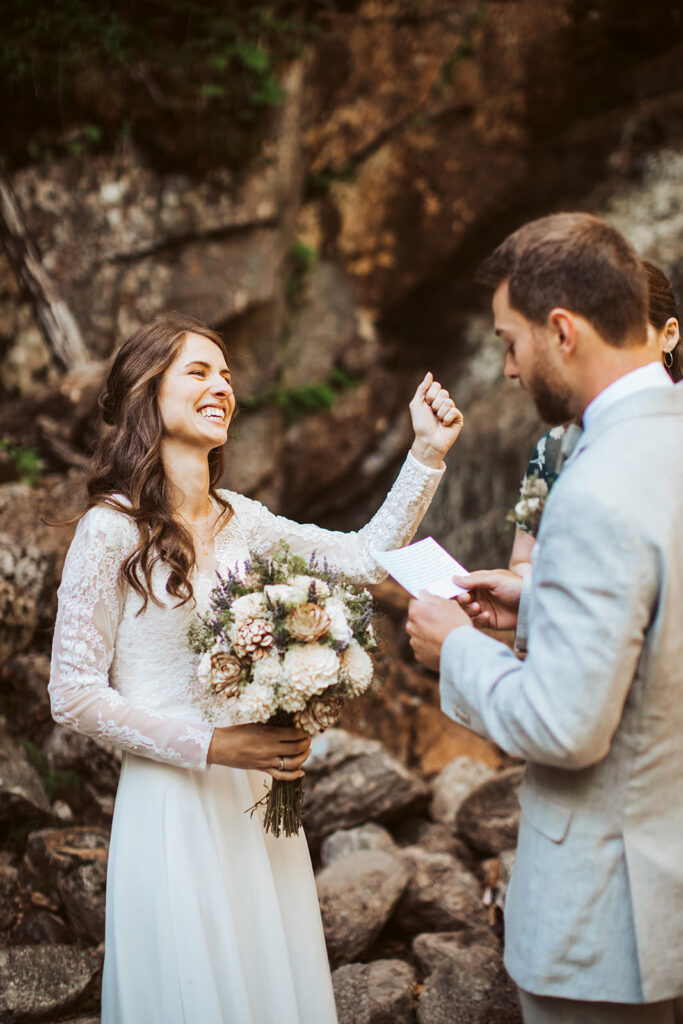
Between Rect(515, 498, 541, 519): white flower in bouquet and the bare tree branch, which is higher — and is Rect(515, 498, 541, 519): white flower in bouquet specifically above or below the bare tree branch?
below

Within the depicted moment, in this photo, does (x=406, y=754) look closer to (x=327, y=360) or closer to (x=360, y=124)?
(x=327, y=360)

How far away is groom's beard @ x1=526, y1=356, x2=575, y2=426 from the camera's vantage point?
5.72 feet

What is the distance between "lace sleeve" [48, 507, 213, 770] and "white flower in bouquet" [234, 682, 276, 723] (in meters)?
0.31

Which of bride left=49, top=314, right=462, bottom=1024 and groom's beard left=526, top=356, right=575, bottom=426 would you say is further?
bride left=49, top=314, right=462, bottom=1024

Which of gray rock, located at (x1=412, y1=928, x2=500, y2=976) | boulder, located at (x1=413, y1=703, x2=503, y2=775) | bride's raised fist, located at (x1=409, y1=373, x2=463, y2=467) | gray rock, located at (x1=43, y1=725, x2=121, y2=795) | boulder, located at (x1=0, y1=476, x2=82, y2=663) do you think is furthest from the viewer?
boulder, located at (x1=413, y1=703, x2=503, y2=775)

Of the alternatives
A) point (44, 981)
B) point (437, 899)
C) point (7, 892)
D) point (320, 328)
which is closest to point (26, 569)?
point (7, 892)

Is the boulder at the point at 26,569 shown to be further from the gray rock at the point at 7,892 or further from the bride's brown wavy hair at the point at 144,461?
the bride's brown wavy hair at the point at 144,461

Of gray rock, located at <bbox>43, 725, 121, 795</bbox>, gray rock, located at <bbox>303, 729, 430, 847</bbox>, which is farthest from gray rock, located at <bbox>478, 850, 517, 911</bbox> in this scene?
gray rock, located at <bbox>43, 725, 121, 795</bbox>

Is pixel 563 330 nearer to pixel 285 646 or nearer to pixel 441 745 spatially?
pixel 285 646

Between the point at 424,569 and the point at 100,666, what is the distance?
990 mm

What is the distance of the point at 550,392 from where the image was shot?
5.76 ft

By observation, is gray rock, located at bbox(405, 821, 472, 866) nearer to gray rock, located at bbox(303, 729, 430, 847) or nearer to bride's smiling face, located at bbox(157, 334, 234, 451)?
gray rock, located at bbox(303, 729, 430, 847)

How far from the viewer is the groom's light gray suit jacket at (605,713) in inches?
59.4

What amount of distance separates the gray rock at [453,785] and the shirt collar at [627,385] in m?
3.51
